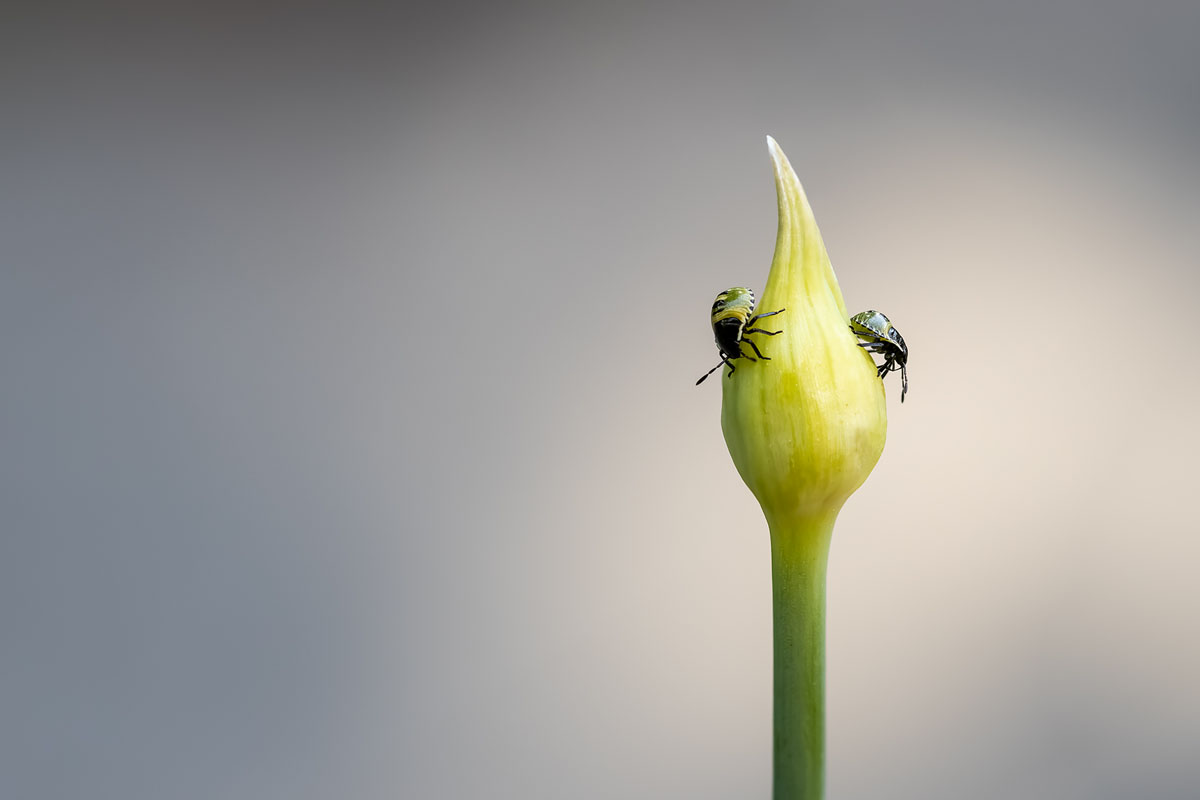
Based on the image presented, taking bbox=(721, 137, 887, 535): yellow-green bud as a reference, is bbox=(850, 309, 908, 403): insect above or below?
above

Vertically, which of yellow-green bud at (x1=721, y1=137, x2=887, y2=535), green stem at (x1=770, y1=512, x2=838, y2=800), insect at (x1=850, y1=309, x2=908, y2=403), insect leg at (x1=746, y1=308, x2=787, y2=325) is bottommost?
green stem at (x1=770, y1=512, x2=838, y2=800)

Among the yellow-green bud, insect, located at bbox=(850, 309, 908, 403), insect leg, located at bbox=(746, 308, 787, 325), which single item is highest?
insect, located at bbox=(850, 309, 908, 403)

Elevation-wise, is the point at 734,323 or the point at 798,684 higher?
the point at 734,323

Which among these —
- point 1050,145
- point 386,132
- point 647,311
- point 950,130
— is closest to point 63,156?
point 386,132

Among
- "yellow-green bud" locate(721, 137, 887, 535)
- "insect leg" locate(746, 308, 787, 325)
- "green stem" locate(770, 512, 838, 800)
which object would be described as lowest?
"green stem" locate(770, 512, 838, 800)
